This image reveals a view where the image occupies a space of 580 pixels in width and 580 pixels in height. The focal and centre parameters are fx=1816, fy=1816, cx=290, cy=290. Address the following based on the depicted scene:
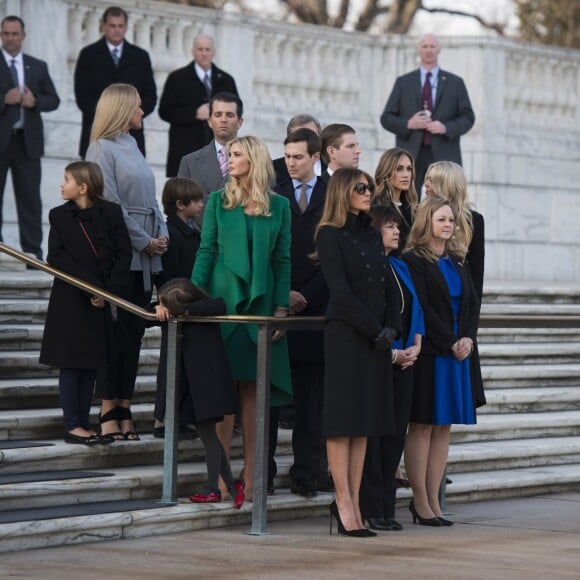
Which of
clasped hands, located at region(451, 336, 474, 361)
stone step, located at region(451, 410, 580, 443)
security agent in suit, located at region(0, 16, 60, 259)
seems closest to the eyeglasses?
clasped hands, located at region(451, 336, 474, 361)

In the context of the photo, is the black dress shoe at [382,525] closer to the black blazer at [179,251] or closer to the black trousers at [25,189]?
the black blazer at [179,251]

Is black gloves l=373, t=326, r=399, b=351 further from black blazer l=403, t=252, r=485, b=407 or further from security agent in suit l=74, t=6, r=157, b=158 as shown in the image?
security agent in suit l=74, t=6, r=157, b=158

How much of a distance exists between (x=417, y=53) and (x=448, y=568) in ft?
36.7

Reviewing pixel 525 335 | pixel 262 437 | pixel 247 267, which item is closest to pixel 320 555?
pixel 262 437

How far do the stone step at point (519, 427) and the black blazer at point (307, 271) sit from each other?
6.64 ft

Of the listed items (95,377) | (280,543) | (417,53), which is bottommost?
(280,543)

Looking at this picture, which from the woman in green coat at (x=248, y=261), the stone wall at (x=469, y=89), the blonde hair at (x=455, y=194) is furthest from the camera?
the stone wall at (x=469, y=89)

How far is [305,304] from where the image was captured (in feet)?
32.2

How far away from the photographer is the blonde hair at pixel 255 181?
371 inches

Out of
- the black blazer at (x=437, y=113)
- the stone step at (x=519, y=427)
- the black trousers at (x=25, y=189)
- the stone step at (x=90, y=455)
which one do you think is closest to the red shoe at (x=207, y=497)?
the stone step at (x=90, y=455)

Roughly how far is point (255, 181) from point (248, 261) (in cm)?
42

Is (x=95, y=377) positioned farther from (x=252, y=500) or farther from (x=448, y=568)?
(x=448, y=568)

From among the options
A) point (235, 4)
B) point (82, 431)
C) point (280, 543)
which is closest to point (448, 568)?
point (280, 543)

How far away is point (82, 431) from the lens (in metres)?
9.57
